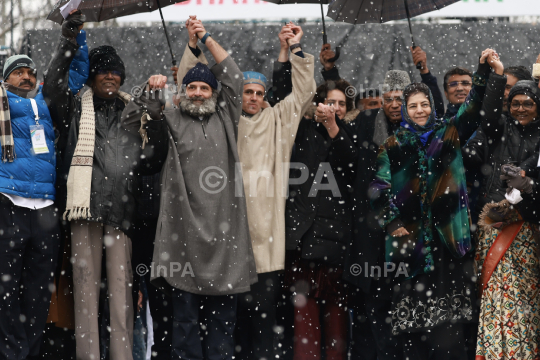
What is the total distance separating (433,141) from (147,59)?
3.95 metres

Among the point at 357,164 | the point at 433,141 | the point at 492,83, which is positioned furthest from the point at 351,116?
the point at 492,83

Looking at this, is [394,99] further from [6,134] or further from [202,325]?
[6,134]

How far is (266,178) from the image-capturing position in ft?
15.0

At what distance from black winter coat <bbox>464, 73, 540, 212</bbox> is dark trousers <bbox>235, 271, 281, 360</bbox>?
162 centimetres

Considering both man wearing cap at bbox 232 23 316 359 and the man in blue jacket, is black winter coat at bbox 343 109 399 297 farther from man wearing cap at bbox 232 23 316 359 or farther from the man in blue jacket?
the man in blue jacket

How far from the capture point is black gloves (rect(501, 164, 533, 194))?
158 inches

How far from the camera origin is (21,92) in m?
4.61

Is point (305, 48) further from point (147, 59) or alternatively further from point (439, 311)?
point (439, 311)

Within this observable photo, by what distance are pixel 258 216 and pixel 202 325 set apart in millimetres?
857
